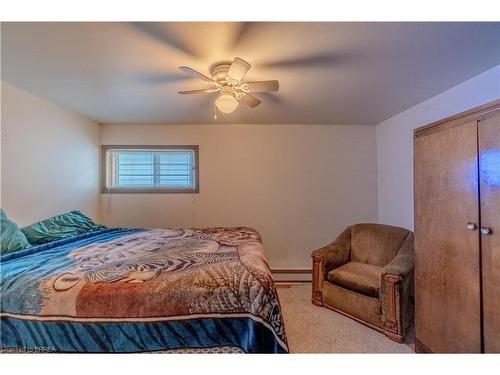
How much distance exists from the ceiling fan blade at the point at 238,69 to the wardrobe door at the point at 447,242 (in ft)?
4.44

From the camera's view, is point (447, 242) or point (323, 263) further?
point (323, 263)

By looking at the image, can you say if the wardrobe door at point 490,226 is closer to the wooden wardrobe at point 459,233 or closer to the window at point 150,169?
the wooden wardrobe at point 459,233

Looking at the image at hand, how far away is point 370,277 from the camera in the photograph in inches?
93.7

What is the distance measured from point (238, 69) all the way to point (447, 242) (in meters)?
1.77

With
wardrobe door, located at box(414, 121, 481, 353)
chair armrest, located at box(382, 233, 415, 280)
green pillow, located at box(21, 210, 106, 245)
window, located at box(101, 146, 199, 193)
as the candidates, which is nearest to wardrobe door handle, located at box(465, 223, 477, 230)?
wardrobe door, located at box(414, 121, 481, 353)

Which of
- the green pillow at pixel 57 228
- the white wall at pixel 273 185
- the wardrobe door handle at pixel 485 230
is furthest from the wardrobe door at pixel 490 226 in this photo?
the green pillow at pixel 57 228

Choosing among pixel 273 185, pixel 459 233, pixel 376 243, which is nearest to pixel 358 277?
pixel 376 243

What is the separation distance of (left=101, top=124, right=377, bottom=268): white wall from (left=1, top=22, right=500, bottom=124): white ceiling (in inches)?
34.8

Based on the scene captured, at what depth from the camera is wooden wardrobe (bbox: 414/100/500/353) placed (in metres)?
1.24

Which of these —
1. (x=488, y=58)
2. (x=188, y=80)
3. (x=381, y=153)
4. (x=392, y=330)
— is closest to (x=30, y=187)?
(x=188, y=80)

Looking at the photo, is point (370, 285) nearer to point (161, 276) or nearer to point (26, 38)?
point (161, 276)

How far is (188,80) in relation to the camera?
2.04 m

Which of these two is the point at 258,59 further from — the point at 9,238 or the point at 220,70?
the point at 9,238
